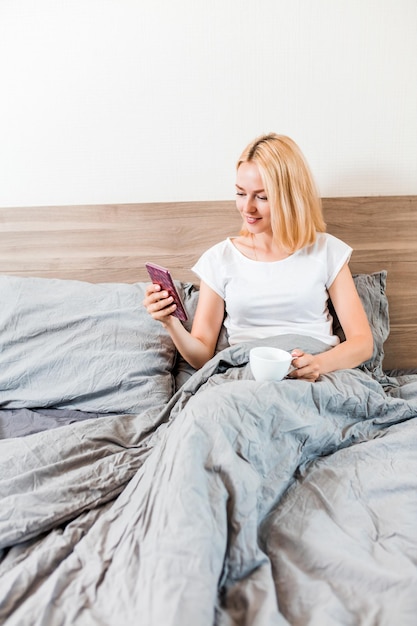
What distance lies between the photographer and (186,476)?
688 millimetres

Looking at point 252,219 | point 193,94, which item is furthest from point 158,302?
point 193,94

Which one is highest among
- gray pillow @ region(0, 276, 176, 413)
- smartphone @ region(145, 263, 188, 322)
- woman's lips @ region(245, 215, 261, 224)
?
woman's lips @ region(245, 215, 261, 224)

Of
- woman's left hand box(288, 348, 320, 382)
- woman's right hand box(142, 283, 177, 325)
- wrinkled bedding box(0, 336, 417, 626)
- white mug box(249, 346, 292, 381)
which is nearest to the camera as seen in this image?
wrinkled bedding box(0, 336, 417, 626)

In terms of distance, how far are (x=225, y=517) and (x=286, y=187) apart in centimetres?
86

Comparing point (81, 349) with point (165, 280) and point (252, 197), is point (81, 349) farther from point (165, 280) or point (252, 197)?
point (252, 197)

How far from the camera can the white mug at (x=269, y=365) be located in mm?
913

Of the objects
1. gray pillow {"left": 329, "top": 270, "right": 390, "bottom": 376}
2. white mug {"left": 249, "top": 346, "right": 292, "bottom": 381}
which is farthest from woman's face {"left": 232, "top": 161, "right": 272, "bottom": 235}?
white mug {"left": 249, "top": 346, "right": 292, "bottom": 381}

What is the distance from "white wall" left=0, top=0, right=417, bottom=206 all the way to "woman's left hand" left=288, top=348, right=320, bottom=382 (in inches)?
27.3

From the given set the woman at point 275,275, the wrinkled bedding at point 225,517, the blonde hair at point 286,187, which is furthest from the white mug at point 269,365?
the blonde hair at point 286,187

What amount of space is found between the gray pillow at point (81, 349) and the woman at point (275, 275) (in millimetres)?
108

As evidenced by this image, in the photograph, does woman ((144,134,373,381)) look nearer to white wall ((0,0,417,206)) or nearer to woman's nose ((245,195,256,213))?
woman's nose ((245,195,256,213))

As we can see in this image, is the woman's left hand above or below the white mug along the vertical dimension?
below

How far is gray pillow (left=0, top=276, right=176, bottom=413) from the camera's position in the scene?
4.03 feet

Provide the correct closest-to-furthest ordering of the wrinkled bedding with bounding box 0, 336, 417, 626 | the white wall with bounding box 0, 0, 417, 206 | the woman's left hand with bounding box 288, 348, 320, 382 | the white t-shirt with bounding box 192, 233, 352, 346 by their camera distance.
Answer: the wrinkled bedding with bounding box 0, 336, 417, 626
the woman's left hand with bounding box 288, 348, 320, 382
the white t-shirt with bounding box 192, 233, 352, 346
the white wall with bounding box 0, 0, 417, 206
